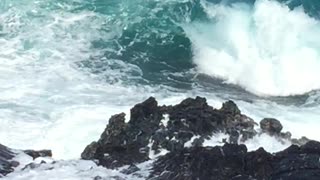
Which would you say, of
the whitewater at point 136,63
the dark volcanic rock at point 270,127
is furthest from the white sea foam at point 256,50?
the dark volcanic rock at point 270,127

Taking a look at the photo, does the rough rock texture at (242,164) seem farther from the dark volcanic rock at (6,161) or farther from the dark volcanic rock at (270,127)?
the dark volcanic rock at (270,127)

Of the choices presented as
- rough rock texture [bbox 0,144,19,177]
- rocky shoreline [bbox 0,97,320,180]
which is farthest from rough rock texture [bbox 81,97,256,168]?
rough rock texture [bbox 0,144,19,177]

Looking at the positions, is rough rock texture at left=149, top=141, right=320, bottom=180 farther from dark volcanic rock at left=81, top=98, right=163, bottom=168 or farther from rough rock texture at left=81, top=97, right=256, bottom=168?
rough rock texture at left=81, top=97, right=256, bottom=168

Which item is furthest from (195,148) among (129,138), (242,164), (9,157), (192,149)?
(9,157)

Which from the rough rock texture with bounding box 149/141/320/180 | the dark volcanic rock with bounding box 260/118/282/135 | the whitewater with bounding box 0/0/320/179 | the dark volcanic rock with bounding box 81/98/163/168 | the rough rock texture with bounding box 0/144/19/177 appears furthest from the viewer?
the whitewater with bounding box 0/0/320/179

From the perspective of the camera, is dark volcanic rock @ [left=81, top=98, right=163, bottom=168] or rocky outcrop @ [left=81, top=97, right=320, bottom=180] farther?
dark volcanic rock @ [left=81, top=98, right=163, bottom=168]

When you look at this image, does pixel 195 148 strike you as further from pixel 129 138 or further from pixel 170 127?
pixel 129 138

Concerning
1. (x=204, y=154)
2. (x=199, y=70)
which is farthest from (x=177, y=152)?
(x=199, y=70)
